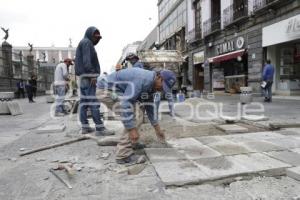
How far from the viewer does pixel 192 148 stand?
14.4ft

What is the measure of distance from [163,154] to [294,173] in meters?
1.57

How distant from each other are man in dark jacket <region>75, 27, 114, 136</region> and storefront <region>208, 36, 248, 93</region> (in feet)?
44.1

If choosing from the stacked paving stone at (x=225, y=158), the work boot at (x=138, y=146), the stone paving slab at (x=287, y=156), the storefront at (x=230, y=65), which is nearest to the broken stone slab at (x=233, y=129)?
the stacked paving stone at (x=225, y=158)

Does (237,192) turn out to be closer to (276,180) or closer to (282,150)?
(276,180)

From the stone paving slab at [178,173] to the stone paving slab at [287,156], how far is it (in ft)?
3.54

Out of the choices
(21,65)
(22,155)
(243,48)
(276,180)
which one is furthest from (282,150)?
(21,65)

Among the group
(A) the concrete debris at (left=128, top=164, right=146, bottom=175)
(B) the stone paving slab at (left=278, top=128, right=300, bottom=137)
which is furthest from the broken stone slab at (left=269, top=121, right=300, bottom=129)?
(A) the concrete debris at (left=128, top=164, right=146, bottom=175)

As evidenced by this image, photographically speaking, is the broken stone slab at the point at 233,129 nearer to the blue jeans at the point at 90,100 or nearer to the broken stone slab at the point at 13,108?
the blue jeans at the point at 90,100

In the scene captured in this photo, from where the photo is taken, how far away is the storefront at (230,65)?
18.2 meters

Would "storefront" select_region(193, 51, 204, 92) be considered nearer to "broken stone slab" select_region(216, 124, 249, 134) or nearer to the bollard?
the bollard

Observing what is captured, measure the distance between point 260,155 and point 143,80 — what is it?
1764 mm

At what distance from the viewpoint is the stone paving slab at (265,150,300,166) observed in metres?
3.58

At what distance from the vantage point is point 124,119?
12.2 feet

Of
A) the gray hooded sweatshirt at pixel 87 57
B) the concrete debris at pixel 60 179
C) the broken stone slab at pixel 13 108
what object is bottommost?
the concrete debris at pixel 60 179
